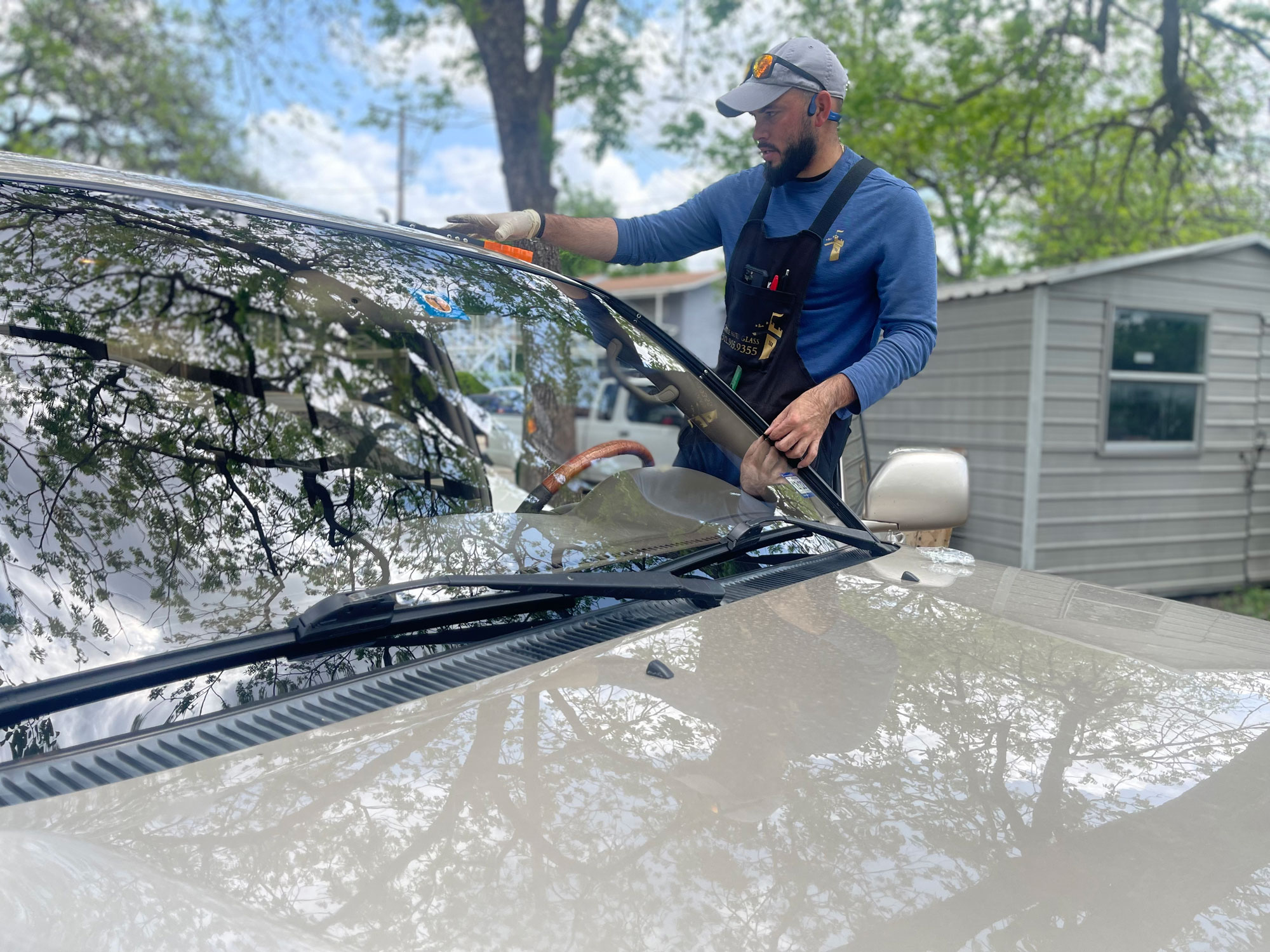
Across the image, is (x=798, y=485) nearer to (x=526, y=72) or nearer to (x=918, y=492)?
(x=918, y=492)

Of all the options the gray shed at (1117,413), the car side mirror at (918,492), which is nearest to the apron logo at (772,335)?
the car side mirror at (918,492)

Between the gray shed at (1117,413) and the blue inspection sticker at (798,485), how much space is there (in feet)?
20.1

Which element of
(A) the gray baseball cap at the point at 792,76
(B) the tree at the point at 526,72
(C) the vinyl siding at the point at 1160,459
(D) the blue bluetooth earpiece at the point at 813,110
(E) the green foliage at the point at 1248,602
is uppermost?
(B) the tree at the point at 526,72

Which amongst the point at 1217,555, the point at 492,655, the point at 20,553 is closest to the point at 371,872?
the point at 492,655

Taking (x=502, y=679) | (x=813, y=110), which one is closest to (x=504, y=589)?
(x=502, y=679)

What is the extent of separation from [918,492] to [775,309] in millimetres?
773

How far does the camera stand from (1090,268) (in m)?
7.68

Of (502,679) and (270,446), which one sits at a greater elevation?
(270,446)

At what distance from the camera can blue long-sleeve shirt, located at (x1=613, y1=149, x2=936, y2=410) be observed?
8.28 ft

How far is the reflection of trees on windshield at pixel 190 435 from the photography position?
1.30 meters

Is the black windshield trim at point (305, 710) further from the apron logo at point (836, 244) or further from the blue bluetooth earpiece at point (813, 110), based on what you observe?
the blue bluetooth earpiece at point (813, 110)

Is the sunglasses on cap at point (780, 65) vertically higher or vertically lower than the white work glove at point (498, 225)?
higher

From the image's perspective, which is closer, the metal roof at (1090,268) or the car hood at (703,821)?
the car hood at (703,821)

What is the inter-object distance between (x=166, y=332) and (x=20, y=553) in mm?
913
